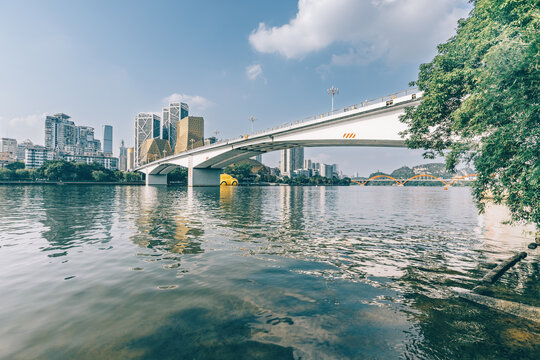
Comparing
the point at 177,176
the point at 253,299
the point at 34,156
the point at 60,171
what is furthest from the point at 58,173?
the point at 253,299

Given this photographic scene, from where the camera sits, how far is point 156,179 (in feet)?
448

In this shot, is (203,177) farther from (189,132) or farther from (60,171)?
(189,132)

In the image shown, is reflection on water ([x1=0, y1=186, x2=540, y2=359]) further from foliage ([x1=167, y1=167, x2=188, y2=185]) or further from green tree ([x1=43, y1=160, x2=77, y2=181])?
foliage ([x1=167, y1=167, x2=188, y2=185])

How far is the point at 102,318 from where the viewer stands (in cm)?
548

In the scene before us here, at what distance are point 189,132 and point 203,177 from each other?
95.7m

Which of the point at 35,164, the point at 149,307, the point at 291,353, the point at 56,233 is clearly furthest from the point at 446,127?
the point at 35,164

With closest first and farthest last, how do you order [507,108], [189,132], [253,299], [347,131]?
[253,299], [507,108], [347,131], [189,132]

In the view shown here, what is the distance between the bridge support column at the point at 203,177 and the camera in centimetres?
10044

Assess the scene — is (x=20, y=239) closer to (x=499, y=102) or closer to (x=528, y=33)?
(x=499, y=102)

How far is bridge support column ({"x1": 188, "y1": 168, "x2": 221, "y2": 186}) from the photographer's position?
100438 millimetres

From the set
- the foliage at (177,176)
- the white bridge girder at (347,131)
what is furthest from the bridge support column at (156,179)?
the white bridge girder at (347,131)

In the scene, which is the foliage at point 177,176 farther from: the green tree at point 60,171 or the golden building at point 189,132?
the green tree at point 60,171

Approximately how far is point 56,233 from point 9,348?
12.3 m

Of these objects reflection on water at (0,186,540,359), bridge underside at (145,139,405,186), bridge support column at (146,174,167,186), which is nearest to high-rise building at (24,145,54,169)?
bridge support column at (146,174,167,186)
